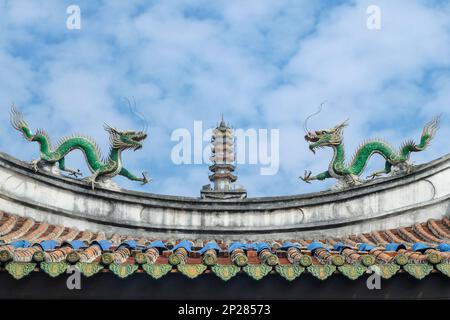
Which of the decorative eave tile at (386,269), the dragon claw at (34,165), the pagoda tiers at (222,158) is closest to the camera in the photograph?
the decorative eave tile at (386,269)

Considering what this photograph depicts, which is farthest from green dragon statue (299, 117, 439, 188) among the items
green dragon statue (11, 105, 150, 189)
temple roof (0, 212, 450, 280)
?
temple roof (0, 212, 450, 280)

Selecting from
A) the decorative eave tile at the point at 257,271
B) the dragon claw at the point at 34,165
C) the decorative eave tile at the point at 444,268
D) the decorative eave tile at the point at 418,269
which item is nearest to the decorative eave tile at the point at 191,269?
the decorative eave tile at the point at 257,271

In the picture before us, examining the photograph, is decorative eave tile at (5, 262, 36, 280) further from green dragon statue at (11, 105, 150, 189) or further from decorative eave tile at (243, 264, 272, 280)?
green dragon statue at (11, 105, 150, 189)

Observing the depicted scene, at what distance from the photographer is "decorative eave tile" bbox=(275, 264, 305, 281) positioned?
8.08 m

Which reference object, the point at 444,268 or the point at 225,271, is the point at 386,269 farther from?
the point at 225,271

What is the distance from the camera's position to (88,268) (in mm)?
8070

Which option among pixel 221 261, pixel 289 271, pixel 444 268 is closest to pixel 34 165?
pixel 221 261

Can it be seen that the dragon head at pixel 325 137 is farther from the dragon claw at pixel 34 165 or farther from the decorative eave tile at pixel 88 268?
the decorative eave tile at pixel 88 268

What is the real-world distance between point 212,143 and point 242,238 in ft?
13.9

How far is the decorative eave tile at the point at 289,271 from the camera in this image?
8.08 m

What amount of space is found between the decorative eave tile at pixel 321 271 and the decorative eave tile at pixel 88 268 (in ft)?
6.61

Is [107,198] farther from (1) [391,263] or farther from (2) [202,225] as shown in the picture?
(1) [391,263]

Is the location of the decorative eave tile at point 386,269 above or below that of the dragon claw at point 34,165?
below
